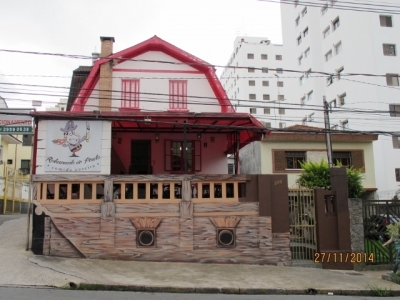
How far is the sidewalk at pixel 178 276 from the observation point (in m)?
8.64

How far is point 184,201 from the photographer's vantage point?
450 inches

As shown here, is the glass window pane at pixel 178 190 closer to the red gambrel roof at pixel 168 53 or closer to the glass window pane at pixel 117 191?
the glass window pane at pixel 117 191

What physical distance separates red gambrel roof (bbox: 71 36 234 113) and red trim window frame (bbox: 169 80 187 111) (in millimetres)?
1032

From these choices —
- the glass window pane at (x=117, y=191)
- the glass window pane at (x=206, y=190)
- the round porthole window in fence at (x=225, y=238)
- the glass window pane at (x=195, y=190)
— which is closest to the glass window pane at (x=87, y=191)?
the glass window pane at (x=117, y=191)

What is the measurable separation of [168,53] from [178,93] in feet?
6.60

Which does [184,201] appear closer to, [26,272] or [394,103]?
[26,272]

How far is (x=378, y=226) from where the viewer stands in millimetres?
11969

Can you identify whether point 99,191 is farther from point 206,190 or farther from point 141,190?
point 206,190

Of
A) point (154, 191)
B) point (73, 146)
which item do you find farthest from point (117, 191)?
point (73, 146)

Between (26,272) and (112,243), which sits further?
(112,243)

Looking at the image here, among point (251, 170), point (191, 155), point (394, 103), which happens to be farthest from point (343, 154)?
point (191, 155)

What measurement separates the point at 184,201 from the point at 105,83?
27.1 feet

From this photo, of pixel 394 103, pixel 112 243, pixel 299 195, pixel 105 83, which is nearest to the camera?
pixel 112 243

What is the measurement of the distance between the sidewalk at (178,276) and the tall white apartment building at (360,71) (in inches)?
675
